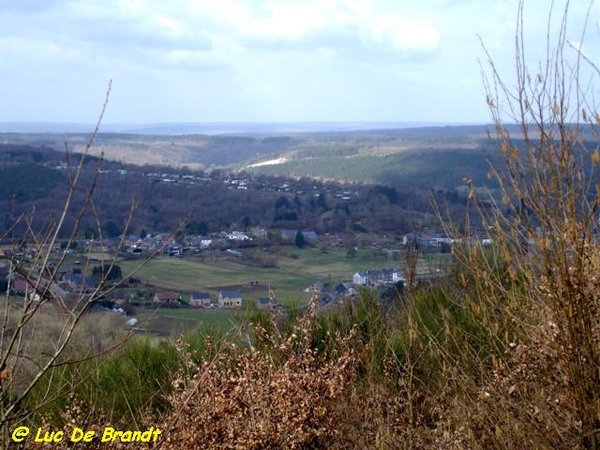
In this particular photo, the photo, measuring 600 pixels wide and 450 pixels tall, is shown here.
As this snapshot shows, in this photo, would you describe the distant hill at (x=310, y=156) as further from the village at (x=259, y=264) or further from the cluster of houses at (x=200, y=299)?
the cluster of houses at (x=200, y=299)

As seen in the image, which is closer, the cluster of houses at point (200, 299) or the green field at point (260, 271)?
the cluster of houses at point (200, 299)

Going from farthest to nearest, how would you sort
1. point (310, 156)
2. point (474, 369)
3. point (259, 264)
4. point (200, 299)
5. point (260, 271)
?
point (310, 156)
point (259, 264)
point (260, 271)
point (200, 299)
point (474, 369)

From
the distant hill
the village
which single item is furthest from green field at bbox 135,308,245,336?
the distant hill

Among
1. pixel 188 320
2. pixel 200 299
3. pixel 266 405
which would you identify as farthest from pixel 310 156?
pixel 266 405

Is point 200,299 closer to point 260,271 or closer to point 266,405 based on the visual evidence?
point 260,271

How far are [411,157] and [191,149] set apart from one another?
1788 centimetres

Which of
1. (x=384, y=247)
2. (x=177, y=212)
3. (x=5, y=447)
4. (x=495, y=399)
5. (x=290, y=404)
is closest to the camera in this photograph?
(x=5, y=447)

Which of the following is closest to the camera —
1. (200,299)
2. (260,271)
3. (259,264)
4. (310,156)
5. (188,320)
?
(188,320)

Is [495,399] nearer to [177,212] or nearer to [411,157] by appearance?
[177,212]

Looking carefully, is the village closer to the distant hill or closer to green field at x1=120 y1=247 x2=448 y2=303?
green field at x1=120 y1=247 x2=448 y2=303

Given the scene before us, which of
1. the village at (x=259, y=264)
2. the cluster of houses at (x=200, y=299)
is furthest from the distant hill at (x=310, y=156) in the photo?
the cluster of houses at (x=200, y=299)

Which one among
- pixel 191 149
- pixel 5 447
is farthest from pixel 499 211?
pixel 191 149

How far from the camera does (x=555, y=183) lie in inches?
134

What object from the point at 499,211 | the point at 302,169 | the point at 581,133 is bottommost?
the point at 302,169
